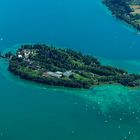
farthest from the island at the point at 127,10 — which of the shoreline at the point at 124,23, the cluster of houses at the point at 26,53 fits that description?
the cluster of houses at the point at 26,53

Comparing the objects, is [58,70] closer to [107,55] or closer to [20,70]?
[20,70]

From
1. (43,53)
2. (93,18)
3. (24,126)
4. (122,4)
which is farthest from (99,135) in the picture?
(122,4)

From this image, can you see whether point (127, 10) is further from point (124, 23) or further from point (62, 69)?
point (62, 69)

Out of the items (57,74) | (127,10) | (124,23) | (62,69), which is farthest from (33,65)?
(127,10)

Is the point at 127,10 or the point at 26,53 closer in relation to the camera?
the point at 26,53

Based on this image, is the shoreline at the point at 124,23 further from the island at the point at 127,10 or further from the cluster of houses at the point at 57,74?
the cluster of houses at the point at 57,74

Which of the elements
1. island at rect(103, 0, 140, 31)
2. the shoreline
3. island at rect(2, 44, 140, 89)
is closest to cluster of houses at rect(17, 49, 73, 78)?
island at rect(2, 44, 140, 89)
